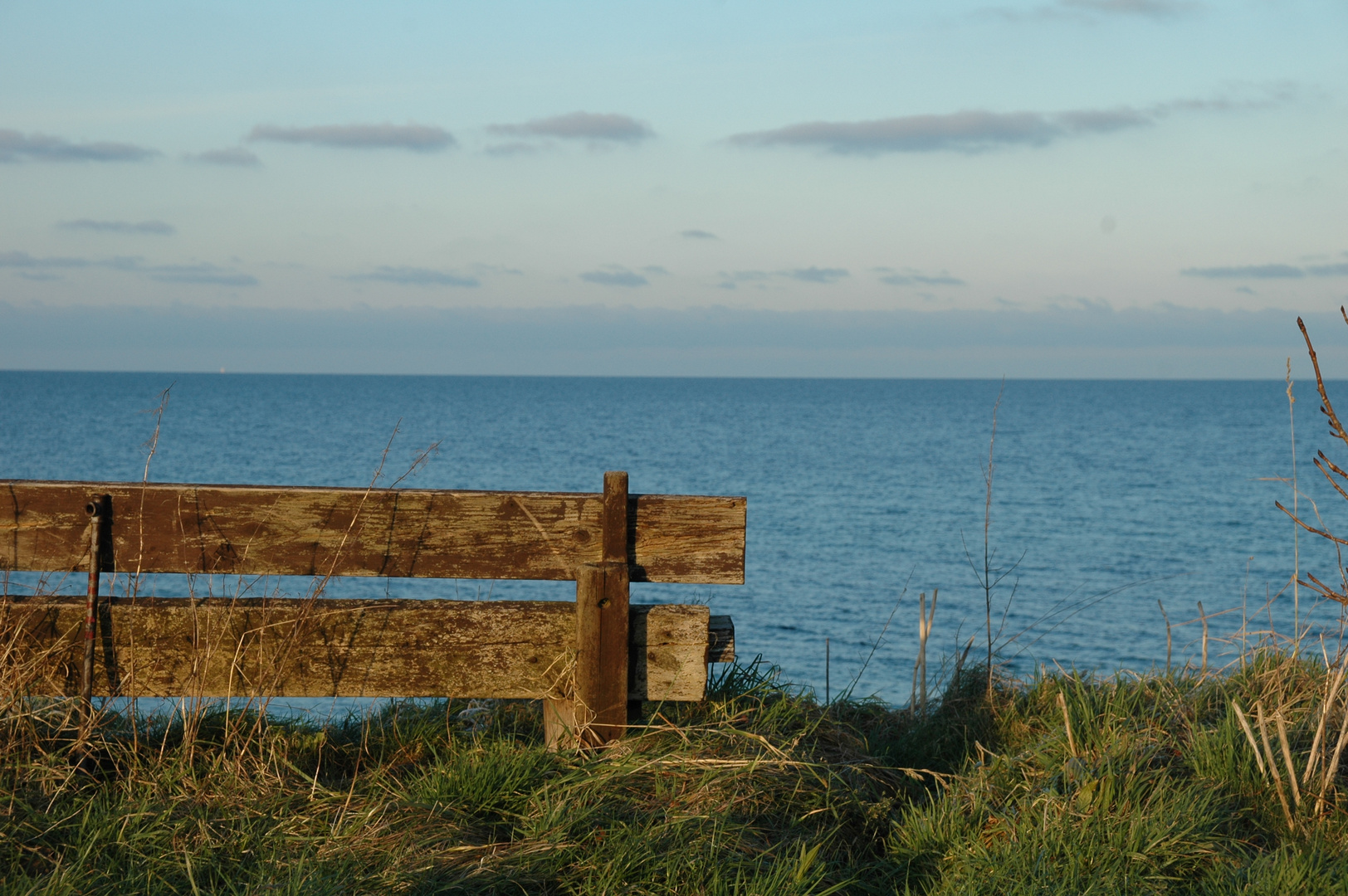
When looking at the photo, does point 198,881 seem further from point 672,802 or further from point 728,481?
point 728,481

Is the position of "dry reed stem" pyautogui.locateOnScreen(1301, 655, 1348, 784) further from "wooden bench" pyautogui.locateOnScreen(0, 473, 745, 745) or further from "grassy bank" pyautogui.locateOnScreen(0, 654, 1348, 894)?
"wooden bench" pyautogui.locateOnScreen(0, 473, 745, 745)

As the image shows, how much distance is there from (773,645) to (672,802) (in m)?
15.4

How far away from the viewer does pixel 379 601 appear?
13.1 ft

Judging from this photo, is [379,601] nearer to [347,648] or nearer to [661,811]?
[347,648]

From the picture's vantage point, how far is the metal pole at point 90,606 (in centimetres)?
372

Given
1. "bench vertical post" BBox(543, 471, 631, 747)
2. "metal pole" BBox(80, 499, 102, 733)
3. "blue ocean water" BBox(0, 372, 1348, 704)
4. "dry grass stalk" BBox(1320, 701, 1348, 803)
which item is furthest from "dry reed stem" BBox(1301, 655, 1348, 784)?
"metal pole" BBox(80, 499, 102, 733)

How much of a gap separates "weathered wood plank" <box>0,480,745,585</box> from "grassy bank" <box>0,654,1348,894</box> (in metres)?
0.64

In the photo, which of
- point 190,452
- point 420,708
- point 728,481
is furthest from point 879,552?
point 190,452

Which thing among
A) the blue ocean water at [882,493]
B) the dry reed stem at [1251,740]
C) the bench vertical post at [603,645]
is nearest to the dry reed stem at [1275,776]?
the dry reed stem at [1251,740]

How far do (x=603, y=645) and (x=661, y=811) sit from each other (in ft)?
2.30

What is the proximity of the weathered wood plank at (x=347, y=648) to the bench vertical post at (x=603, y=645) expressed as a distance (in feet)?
0.34

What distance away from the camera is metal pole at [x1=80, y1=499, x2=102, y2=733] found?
372cm

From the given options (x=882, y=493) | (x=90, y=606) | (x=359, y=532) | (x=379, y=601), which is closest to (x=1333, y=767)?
(x=379, y=601)

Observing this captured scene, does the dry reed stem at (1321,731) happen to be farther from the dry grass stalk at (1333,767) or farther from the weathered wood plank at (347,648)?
the weathered wood plank at (347,648)
